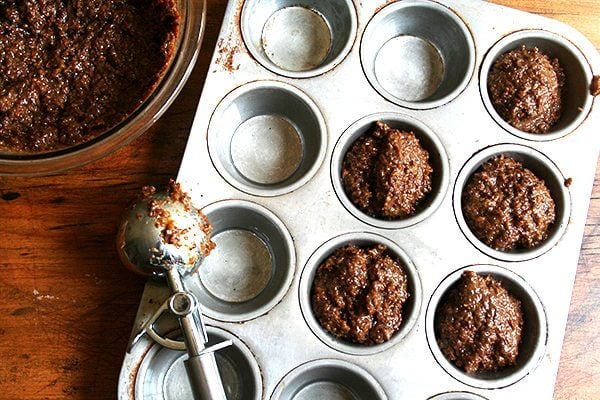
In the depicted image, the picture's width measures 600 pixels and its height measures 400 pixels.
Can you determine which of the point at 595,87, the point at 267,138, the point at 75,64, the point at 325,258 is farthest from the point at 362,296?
the point at 75,64

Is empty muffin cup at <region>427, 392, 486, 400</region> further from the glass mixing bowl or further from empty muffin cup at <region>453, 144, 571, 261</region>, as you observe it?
the glass mixing bowl

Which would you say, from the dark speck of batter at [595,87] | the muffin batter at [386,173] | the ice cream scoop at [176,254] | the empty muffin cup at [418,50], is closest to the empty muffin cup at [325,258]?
the muffin batter at [386,173]

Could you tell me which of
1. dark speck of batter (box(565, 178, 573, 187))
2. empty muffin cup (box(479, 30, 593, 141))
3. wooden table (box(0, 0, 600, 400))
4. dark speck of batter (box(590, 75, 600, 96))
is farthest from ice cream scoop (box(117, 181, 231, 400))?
dark speck of batter (box(590, 75, 600, 96))

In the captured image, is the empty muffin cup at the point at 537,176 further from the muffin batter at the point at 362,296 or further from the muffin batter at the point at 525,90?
the muffin batter at the point at 362,296

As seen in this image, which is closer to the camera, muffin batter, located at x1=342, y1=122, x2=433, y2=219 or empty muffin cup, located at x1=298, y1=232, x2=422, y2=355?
empty muffin cup, located at x1=298, y1=232, x2=422, y2=355

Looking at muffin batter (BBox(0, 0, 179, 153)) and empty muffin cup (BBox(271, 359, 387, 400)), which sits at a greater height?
muffin batter (BBox(0, 0, 179, 153))

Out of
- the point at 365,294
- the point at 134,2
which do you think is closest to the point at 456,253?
the point at 365,294

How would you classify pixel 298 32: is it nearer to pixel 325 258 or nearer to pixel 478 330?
pixel 325 258
